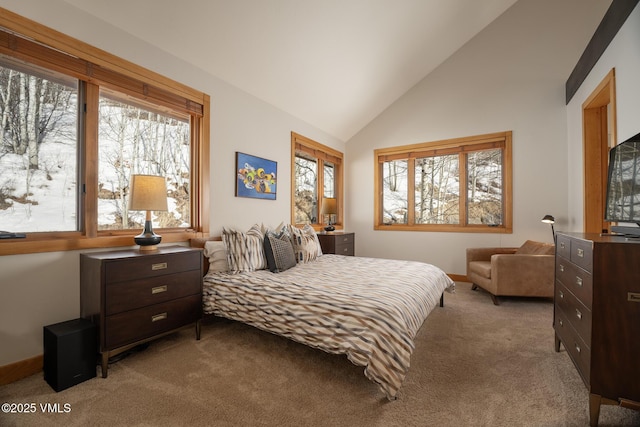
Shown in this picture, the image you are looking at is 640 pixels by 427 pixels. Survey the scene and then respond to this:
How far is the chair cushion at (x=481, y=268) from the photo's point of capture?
3.62 m

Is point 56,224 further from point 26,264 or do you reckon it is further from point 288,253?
point 288,253

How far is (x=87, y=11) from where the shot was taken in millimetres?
2207

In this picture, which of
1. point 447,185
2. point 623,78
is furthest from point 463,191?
point 623,78

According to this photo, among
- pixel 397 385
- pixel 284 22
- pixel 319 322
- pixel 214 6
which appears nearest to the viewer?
pixel 397 385

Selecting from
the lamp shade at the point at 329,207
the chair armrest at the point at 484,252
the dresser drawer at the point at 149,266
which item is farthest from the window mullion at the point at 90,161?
the chair armrest at the point at 484,252

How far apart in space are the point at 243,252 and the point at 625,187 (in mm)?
2986

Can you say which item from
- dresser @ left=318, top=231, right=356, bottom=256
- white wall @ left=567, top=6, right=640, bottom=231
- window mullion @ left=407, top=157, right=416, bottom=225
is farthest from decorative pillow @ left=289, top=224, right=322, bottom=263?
white wall @ left=567, top=6, right=640, bottom=231

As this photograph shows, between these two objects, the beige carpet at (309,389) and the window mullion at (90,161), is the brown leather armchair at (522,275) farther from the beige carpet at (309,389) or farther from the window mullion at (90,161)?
the window mullion at (90,161)

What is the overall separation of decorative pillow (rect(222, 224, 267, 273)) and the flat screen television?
280 centimetres

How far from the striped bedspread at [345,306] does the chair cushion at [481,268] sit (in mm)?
963

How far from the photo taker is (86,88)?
2289 mm

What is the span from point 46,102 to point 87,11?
776mm

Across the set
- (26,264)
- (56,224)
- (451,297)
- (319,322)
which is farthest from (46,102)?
(451,297)

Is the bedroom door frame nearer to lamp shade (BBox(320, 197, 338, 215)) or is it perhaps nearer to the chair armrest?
the chair armrest
